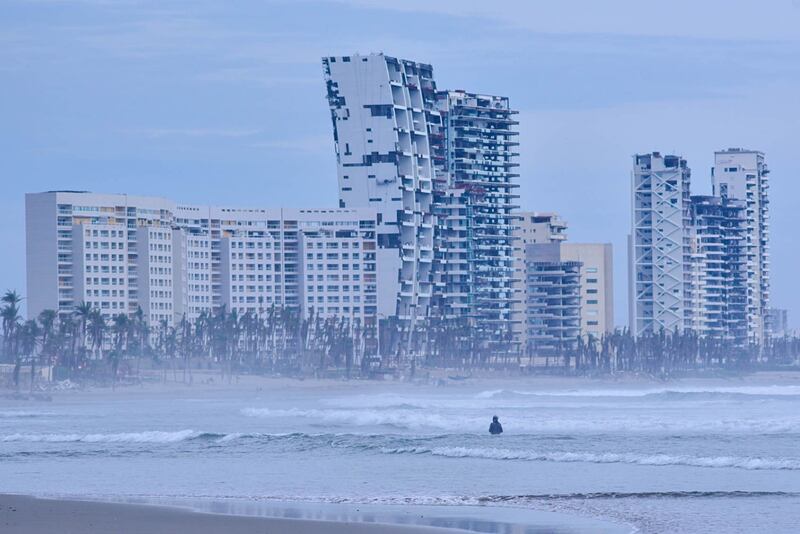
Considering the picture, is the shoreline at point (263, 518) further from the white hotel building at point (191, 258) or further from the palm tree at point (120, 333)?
the white hotel building at point (191, 258)

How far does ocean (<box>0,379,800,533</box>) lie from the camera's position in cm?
2898

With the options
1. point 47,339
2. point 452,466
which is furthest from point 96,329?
point 452,466

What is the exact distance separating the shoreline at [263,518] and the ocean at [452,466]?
Result: 41cm

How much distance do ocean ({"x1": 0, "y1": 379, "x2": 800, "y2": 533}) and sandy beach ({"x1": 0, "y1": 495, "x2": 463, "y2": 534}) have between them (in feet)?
6.25

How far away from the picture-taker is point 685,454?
41.2 metres

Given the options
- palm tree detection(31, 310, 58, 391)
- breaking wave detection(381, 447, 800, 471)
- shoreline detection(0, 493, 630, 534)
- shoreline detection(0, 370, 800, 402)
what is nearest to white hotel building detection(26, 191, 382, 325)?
shoreline detection(0, 370, 800, 402)

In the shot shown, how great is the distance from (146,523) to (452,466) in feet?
48.1

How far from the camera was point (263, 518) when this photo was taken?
2641cm

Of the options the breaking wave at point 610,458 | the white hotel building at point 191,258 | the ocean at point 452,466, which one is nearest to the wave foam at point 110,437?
the ocean at point 452,466

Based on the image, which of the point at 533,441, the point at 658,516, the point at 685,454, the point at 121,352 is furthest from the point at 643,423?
the point at 121,352

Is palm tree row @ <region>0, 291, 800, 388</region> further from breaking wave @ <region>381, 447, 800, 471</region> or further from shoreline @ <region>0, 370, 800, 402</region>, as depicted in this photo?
breaking wave @ <region>381, 447, 800, 471</region>

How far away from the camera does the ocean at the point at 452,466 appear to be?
28984 mm

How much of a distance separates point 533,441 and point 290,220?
150821 mm

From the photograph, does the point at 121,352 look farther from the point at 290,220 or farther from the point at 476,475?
the point at 476,475
